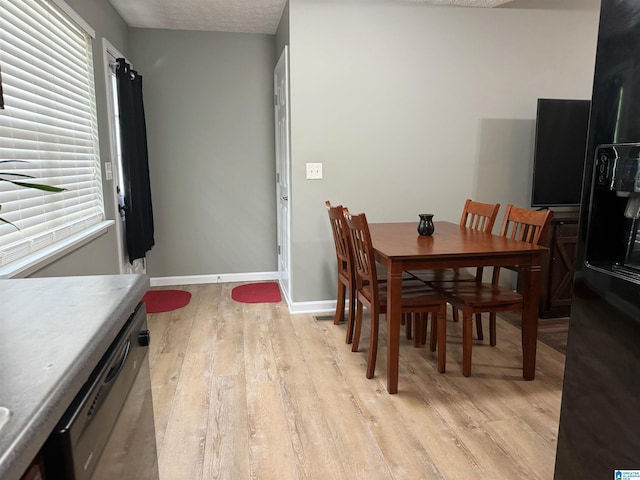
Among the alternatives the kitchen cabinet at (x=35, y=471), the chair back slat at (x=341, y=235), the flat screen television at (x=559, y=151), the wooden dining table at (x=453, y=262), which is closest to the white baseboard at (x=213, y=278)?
the chair back slat at (x=341, y=235)

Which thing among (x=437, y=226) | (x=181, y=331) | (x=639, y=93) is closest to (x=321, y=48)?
(x=437, y=226)

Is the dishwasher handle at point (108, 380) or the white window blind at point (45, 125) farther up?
the white window blind at point (45, 125)

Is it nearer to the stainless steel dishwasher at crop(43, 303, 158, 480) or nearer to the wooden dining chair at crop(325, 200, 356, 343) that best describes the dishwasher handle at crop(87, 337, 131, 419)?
the stainless steel dishwasher at crop(43, 303, 158, 480)

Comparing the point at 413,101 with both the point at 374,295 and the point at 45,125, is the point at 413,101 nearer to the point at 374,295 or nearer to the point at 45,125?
the point at 374,295

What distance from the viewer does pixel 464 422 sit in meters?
2.09

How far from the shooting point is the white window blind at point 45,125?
1.95 meters

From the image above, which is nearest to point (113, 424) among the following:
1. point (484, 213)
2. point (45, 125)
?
point (45, 125)

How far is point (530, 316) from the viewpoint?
2441 millimetres

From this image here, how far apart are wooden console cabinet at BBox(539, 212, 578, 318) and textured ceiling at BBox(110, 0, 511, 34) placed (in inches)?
68.5

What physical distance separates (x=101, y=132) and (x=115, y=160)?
42 cm

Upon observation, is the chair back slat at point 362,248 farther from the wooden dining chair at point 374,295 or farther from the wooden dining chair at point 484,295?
the wooden dining chair at point 484,295

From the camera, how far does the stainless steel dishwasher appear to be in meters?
0.73

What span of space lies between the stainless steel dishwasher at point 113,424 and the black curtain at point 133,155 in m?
2.55

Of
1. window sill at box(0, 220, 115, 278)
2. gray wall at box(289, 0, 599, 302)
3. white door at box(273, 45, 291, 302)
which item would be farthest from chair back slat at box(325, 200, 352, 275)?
window sill at box(0, 220, 115, 278)
